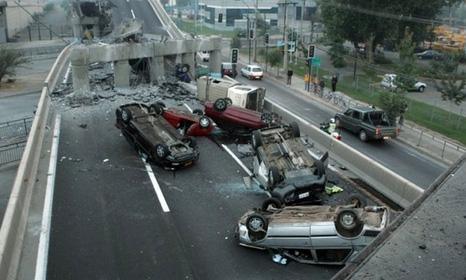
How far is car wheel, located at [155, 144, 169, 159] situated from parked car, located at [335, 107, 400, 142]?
1320 centimetres

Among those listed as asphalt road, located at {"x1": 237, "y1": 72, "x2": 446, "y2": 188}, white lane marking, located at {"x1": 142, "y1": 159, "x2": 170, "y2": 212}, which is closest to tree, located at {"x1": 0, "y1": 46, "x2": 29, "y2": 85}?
asphalt road, located at {"x1": 237, "y1": 72, "x2": 446, "y2": 188}

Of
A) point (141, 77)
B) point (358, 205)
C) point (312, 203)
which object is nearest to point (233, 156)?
point (312, 203)

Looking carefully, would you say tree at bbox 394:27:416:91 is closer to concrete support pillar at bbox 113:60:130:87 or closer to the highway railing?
concrete support pillar at bbox 113:60:130:87

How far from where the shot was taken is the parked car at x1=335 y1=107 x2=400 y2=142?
2556cm

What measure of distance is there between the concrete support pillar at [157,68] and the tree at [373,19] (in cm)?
2800

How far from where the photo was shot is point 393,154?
963 inches

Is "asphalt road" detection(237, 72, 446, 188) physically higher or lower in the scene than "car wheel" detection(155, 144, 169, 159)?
lower

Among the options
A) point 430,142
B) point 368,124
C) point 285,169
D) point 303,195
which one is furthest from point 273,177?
point 430,142

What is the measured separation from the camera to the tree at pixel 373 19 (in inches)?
2111

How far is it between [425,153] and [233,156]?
11.8 m

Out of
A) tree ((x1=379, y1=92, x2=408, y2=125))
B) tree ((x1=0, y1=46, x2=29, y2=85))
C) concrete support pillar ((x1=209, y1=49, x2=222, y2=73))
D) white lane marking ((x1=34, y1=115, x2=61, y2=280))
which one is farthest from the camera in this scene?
tree ((x1=0, y1=46, x2=29, y2=85))

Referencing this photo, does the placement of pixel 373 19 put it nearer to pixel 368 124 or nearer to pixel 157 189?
pixel 368 124

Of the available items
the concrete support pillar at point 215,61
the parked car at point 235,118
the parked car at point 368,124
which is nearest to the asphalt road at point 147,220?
the parked car at point 235,118

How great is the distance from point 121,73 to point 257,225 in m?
22.9
